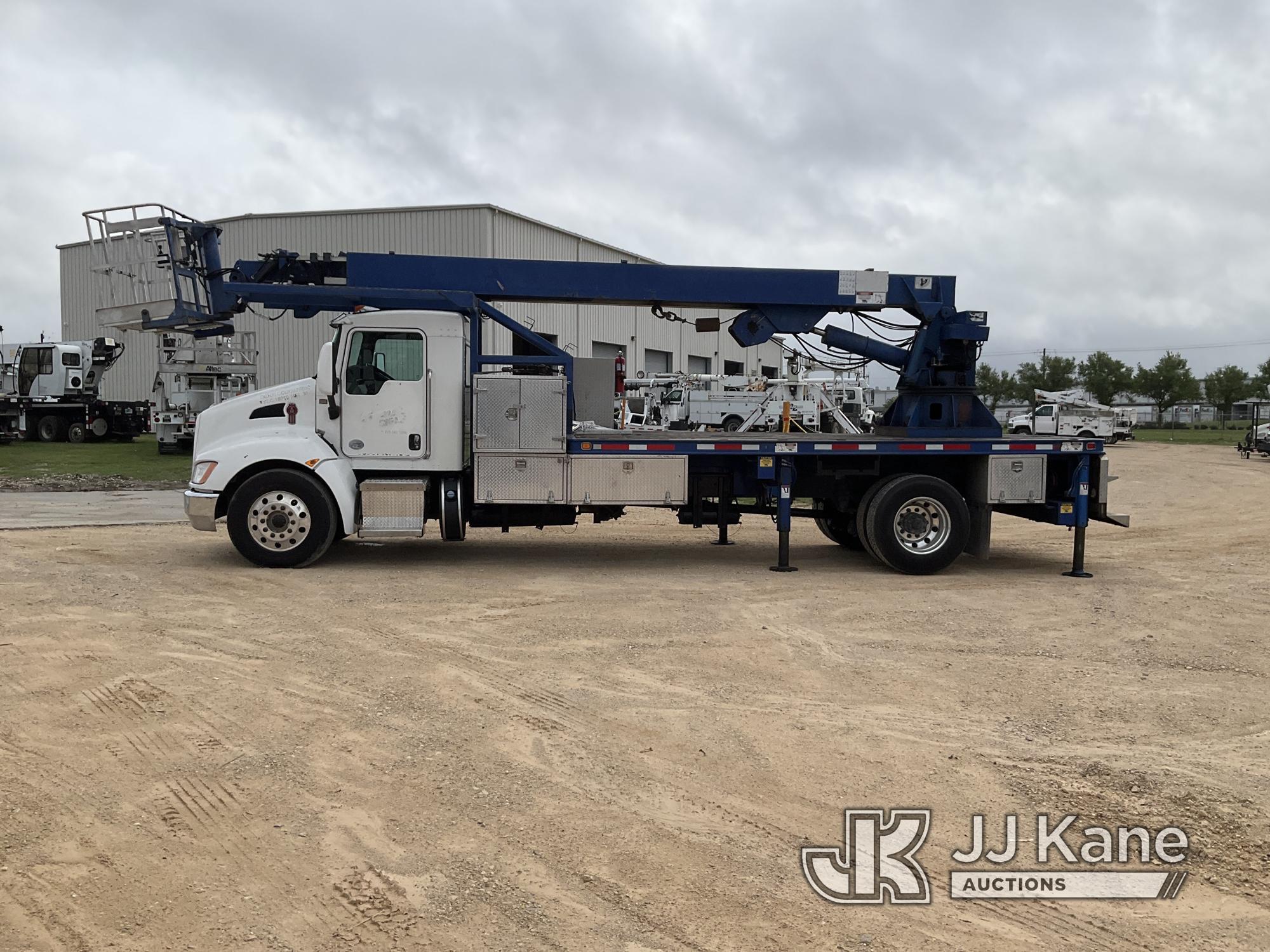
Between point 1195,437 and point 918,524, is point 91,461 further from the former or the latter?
point 1195,437

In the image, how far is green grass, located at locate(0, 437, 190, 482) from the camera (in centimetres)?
2220

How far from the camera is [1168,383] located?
257 ft

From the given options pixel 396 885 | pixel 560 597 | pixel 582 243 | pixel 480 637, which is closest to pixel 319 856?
pixel 396 885

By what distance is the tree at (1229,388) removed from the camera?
259 ft

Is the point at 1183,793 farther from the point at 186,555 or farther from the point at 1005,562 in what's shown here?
the point at 186,555

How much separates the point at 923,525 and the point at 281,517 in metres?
6.63

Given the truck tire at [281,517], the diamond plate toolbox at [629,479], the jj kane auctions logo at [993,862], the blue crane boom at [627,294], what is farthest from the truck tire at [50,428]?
the jj kane auctions logo at [993,862]

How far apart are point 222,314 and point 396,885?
29.3 ft

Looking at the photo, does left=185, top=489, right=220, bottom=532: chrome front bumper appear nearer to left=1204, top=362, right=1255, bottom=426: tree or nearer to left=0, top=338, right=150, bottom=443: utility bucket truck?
left=0, top=338, right=150, bottom=443: utility bucket truck

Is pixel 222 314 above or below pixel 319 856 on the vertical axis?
above

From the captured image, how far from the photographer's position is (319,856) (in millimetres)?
3861

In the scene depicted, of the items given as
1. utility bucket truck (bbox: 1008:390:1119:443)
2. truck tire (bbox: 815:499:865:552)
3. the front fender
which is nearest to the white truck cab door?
the front fender

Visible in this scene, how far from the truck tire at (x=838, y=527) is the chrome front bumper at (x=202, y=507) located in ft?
21.3

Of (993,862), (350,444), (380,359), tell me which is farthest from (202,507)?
(993,862)
